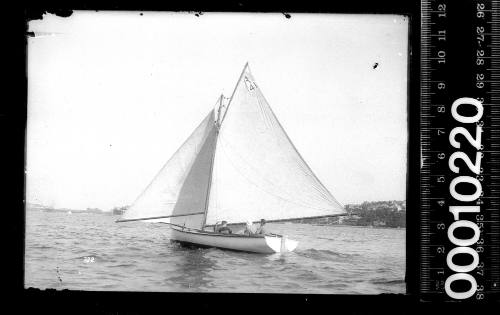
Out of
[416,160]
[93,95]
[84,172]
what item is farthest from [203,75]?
[416,160]

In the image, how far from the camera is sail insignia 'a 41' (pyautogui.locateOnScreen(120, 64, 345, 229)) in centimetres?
523

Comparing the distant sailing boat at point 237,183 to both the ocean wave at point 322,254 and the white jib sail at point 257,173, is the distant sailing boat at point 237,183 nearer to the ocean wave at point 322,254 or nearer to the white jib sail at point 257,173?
the white jib sail at point 257,173

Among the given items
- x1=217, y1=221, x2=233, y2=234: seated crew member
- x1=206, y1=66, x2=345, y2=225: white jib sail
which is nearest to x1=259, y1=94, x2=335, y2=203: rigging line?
x1=206, y1=66, x2=345, y2=225: white jib sail

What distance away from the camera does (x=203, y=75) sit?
4.77 meters

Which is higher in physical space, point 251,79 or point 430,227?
point 251,79

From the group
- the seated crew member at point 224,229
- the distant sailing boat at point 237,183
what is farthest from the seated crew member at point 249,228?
the seated crew member at point 224,229

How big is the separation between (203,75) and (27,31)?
161 centimetres

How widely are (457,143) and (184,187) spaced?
141 inches

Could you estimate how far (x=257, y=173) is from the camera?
576cm

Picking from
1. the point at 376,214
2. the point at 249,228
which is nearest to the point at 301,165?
the point at 376,214

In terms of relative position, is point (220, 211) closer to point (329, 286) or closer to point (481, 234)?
point (329, 286)

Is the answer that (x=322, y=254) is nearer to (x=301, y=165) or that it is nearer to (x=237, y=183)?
(x=301, y=165)

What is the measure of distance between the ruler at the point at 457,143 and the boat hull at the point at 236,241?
1424mm

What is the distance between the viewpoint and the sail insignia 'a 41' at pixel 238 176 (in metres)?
5.23
